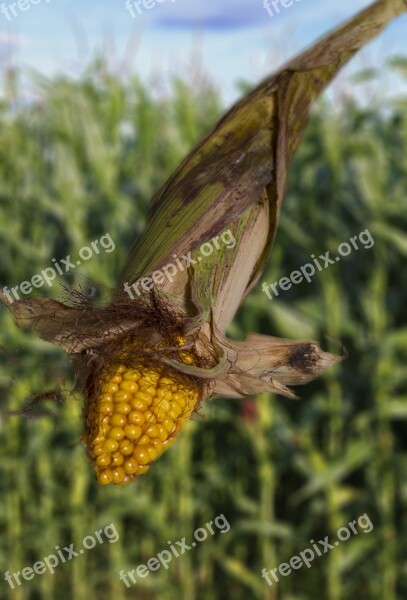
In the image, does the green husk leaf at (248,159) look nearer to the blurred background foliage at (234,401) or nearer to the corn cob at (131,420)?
the corn cob at (131,420)

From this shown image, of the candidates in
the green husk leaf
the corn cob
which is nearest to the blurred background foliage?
the green husk leaf

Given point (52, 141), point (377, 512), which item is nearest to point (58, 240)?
point (52, 141)

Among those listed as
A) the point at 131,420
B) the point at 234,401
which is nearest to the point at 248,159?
the point at 131,420

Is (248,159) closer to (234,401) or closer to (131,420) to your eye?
(131,420)

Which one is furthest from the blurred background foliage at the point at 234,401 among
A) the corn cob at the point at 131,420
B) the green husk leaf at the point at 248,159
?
the corn cob at the point at 131,420

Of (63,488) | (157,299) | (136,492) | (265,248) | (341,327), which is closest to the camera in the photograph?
(157,299)

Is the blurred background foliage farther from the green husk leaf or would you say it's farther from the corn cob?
the corn cob

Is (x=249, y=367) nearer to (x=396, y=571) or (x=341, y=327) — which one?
(x=341, y=327)

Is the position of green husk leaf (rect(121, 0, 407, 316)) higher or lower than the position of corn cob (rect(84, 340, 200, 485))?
higher
